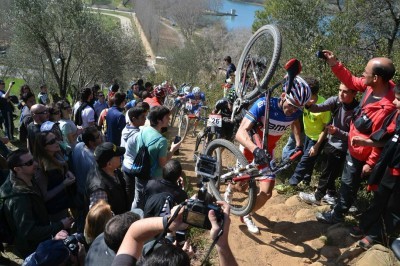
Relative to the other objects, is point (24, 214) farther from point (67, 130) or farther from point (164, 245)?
point (67, 130)

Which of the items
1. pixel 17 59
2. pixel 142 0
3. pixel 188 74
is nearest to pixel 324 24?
pixel 188 74

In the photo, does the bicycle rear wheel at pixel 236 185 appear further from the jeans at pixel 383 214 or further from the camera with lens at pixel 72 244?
the camera with lens at pixel 72 244

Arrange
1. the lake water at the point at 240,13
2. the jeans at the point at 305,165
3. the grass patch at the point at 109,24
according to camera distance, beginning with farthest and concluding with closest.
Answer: the lake water at the point at 240,13 → the grass patch at the point at 109,24 → the jeans at the point at 305,165

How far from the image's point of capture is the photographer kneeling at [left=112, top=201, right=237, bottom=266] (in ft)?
6.68

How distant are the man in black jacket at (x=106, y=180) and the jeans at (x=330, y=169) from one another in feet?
10.9

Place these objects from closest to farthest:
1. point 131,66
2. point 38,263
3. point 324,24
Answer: point 38,263
point 324,24
point 131,66

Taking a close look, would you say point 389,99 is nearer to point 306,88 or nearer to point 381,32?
point 306,88

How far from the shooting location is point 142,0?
255ft

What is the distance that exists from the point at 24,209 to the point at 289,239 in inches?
139

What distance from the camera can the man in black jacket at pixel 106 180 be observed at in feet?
12.6

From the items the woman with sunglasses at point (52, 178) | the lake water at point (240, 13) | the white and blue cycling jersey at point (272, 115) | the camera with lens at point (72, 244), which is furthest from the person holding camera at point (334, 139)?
the lake water at point (240, 13)

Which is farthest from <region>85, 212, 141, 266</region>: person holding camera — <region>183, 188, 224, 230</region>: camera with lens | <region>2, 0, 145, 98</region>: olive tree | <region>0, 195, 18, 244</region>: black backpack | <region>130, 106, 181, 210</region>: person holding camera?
<region>2, 0, 145, 98</region>: olive tree

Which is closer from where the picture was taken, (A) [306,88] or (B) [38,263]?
(B) [38,263]

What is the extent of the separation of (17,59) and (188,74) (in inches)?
694
